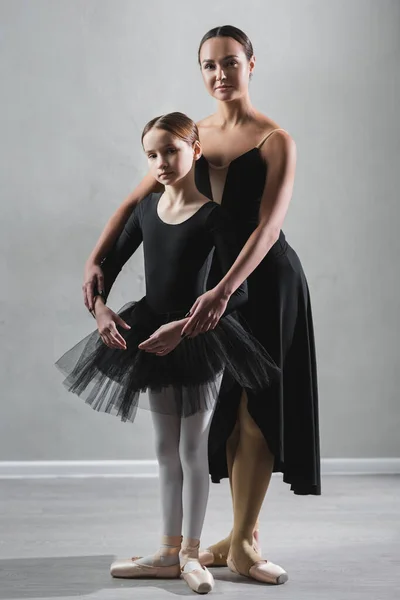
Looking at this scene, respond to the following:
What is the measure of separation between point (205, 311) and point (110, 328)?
23 centimetres

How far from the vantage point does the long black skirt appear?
212cm

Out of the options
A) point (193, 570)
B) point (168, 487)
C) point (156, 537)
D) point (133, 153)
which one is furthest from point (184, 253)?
point (133, 153)

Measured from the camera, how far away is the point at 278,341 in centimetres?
212

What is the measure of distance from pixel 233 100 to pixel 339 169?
1.47m

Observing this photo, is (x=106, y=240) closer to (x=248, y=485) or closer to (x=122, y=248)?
(x=122, y=248)

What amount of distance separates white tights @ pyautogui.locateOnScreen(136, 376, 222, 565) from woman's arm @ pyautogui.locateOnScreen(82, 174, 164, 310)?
300mm

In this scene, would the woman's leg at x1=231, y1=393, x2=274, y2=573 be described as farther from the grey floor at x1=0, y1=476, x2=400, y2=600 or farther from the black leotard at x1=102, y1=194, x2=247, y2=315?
the black leotard at x1=102, y1=194, x2=247, y2=315

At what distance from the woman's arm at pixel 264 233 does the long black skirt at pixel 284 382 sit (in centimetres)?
13

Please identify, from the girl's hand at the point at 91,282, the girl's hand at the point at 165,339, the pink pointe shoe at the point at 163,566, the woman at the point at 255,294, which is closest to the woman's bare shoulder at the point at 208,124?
the woman at the point at 255,294

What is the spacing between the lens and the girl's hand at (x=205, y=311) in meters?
1.92

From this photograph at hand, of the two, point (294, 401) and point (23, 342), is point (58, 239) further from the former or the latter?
point (294, 401)

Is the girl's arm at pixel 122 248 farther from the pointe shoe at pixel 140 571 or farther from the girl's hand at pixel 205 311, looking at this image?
the pointe shoe at pixel 140 571

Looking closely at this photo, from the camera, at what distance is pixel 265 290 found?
6.96 feet

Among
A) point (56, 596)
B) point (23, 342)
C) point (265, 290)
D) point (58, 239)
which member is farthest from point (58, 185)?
point (56, 596)
